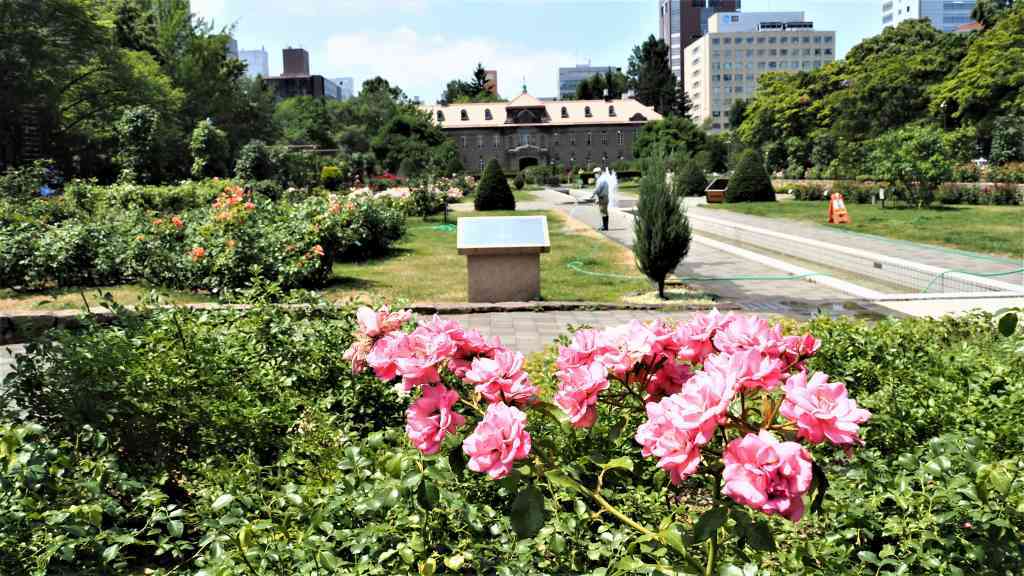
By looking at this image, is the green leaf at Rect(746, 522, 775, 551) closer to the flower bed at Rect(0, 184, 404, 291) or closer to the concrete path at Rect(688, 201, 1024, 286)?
the flower bed at Rect(0, 184, 404, 291)

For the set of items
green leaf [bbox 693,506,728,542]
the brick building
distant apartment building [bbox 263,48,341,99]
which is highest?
distant apartment building [bbox 263,48,341,99]

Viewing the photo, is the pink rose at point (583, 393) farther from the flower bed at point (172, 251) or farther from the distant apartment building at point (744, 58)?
the distant apartment building at point (744, 58)

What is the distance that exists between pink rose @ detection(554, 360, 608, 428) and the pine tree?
283 inches

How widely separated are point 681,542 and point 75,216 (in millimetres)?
12216

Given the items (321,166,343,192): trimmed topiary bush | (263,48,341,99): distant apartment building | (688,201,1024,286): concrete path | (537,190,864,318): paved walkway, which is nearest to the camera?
(537,190,864,318): paved walkway

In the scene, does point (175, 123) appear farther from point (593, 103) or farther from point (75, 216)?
point (593, 103)

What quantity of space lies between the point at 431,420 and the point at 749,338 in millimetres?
632

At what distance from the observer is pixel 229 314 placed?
3980mm

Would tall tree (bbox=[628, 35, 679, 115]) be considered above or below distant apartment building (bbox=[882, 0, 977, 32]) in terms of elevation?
below

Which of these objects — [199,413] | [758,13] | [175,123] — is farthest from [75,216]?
[758,13]

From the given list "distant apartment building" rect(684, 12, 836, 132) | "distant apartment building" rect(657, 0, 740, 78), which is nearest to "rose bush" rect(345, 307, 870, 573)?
"distant apartment building" rect(684, 12, 836, 132)

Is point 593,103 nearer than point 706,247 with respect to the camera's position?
No

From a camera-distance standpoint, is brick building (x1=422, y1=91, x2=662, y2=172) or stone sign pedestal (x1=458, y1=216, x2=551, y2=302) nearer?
stone sign pedestal (x1=458, y1=216, x2=551, y2=302)

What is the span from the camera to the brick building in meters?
84.3
